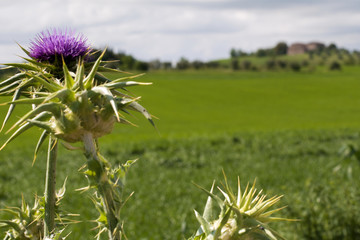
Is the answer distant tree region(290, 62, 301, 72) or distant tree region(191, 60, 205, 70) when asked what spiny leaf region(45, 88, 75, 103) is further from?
distant tree region(290, 62, 301, 72)

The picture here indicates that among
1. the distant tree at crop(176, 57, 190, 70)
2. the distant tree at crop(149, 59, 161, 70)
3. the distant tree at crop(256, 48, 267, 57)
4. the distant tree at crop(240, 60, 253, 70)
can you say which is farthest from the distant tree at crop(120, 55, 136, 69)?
the distant tree at crop(256, 48, 267, 57)

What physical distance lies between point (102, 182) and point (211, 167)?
1458 centimetres

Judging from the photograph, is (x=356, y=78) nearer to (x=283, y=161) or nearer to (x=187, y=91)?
(x=187, y=91)

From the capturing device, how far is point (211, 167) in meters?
15.8

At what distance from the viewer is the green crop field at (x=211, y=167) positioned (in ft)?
24.6

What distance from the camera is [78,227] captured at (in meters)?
9.77

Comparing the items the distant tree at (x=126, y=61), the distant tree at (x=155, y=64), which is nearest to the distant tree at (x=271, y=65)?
the distant tree at (x=155, y=64)

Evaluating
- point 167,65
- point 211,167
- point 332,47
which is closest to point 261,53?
point 332,47

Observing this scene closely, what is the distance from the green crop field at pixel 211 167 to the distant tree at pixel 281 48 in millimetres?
Result: 45732

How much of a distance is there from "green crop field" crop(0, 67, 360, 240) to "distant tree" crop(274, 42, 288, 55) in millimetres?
45732

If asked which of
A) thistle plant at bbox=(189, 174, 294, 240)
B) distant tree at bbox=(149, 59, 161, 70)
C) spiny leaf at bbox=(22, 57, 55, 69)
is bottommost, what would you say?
distant tree at bbox=(149, 59, 161, 70)

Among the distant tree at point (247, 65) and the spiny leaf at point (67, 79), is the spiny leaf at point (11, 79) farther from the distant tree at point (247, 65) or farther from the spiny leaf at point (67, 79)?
the distant tree at point (247, 65)

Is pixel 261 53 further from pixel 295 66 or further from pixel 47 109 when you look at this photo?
pixel 47 109

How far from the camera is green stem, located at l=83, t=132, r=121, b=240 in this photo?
129cm
